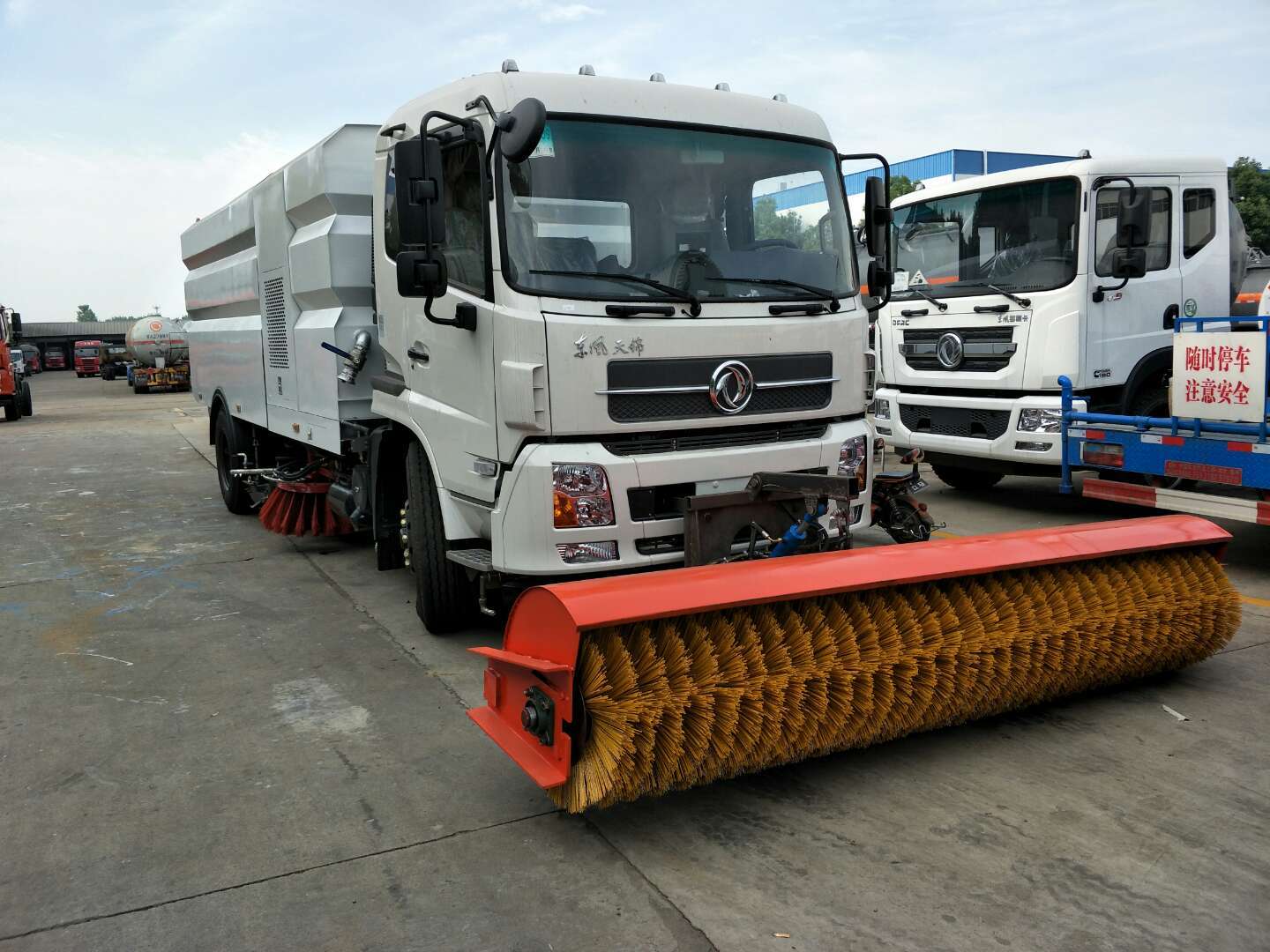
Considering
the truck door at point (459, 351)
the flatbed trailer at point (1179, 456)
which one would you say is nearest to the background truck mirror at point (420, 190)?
the truck door at point (459, 351)

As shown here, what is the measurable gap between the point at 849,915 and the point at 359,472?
4.54m

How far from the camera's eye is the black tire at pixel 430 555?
555cm

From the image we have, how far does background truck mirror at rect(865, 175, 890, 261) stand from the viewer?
553 cm

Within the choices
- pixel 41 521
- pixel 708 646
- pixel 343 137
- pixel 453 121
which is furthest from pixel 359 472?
pixel 41 521

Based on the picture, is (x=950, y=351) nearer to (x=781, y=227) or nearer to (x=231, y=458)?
(x=781, y=227)

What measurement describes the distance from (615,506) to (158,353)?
1426 inches

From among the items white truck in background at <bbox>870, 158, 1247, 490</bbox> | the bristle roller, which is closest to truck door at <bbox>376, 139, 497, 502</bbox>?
the bristle roller

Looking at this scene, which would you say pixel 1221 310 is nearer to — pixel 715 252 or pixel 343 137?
pixel 715 252

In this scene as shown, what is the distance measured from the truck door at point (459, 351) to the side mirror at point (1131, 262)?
513 cm

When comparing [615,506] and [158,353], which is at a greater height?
[158,353]

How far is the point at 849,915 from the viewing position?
9.61 ft

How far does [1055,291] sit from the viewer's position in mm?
8000

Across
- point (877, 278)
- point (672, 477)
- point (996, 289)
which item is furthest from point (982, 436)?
point (672, 477)

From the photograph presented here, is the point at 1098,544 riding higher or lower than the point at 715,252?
lower
